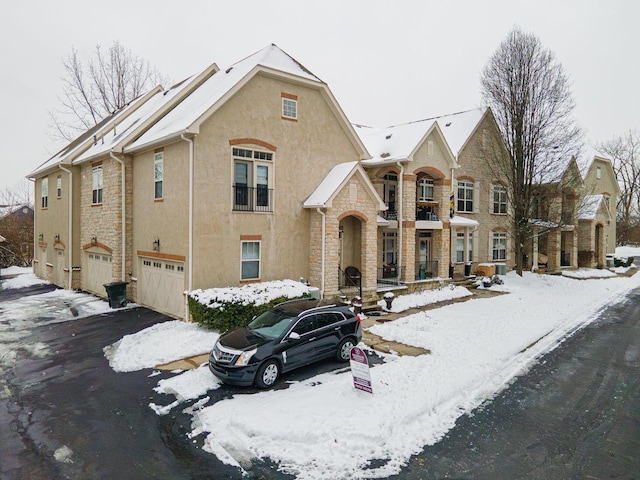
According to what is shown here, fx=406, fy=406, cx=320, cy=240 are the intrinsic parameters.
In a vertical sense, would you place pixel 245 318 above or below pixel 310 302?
below

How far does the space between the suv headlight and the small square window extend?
10.9 metres

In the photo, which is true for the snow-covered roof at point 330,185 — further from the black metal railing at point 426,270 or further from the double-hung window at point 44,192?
the double-hung window at point 44,192

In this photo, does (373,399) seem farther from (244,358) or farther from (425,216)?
(425,216)

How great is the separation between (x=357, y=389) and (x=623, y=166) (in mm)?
69254

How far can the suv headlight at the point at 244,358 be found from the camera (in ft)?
29.2

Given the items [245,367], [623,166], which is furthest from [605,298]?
[623,166]

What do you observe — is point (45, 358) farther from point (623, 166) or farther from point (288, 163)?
point (623, 166)

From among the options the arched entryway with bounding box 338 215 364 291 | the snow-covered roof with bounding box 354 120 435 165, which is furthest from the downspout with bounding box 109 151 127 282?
the snow-covered roof with bounding box 354 120 435 165

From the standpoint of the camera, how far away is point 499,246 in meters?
29.0

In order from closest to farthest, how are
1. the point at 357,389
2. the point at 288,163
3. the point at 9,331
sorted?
the point at 357,389 < the point at 9,331 < the point at 288,163

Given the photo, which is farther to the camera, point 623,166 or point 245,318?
point 623,166

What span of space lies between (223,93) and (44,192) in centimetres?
1767

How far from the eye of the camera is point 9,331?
14.3m

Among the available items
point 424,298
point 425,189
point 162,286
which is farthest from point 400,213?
point 162,286
